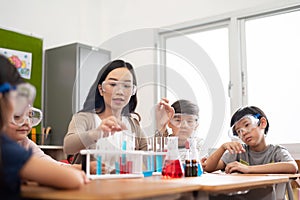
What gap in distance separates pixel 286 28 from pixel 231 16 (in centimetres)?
51

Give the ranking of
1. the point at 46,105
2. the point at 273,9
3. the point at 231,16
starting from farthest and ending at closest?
the point at 46,105
the point at 231,16
the point at 273,9

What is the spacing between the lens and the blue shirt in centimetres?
96

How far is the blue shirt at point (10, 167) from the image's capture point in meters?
0.96

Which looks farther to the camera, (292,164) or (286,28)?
(286,28)

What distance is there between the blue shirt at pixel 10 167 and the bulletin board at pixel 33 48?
293cm

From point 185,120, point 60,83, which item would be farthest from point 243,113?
point 60,83

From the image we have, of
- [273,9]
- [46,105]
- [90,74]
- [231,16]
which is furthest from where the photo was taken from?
[46,105]

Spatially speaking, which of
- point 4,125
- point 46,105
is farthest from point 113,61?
point 46,105

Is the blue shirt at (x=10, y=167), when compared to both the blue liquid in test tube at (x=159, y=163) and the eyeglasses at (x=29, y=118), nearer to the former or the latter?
the eyeglasses at (x=29, y=118)

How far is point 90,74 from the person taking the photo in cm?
185

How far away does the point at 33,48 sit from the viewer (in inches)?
157

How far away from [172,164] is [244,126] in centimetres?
99

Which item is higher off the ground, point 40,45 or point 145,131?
point 40,45

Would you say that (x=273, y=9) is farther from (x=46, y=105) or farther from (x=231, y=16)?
(x=46, y=105)
